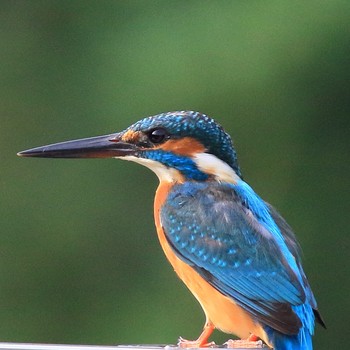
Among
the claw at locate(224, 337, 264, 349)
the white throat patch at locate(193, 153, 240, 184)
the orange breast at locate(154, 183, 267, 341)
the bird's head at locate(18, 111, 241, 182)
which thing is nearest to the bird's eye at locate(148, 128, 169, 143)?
the bird's head at locate(18, 111, 241, 182)

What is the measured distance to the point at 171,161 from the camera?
3.67 m

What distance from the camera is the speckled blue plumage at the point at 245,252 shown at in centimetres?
346

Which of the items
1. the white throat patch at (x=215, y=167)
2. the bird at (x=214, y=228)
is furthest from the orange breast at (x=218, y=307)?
the white throat patch at (x=215, y=167)

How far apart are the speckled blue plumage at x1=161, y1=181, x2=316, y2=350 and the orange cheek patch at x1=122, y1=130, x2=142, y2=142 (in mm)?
219

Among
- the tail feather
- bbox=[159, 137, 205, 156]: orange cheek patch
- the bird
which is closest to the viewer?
the tail feather

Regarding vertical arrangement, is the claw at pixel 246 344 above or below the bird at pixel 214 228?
below

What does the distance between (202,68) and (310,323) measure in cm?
213

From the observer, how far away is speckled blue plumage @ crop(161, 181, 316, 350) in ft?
11.4

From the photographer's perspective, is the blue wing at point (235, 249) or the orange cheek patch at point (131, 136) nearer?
the blue wing at point (235, 249)

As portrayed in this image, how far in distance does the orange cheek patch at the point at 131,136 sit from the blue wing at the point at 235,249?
0.71 feet

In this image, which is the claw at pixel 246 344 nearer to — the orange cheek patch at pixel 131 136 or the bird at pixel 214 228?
the bird at pixel 214 228

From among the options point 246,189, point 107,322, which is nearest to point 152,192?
point 107,322

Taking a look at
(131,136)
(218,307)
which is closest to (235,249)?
(218,307)

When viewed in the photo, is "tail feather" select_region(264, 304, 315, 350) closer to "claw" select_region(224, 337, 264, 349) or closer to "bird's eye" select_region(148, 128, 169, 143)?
"claw" select_region(224, 337, 264, 349)
